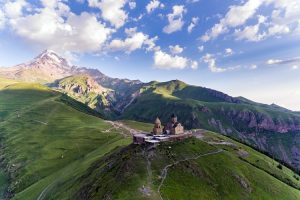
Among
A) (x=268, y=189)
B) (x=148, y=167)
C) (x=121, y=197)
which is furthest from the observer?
(x=268, y=189)

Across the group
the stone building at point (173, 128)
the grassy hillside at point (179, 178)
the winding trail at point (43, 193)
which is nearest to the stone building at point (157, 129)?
the stone building at point (173, 128)

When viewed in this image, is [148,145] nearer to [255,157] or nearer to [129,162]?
[129,162]

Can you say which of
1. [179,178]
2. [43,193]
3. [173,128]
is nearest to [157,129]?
[173,128]

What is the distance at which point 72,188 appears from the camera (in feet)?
487

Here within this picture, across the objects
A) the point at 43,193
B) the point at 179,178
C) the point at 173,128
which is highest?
the point at 173,128

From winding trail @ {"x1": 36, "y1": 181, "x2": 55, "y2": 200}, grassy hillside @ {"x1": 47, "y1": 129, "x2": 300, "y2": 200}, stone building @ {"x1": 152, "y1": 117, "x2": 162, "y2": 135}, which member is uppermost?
stone building @ {"x1": 152, "y1": 117, "x2": 162, "y2": 135}

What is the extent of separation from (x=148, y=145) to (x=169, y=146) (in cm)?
920

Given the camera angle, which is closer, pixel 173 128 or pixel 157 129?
pixel 173 128

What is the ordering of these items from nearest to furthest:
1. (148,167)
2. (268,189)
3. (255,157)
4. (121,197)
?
(121,197) < (148,167) < (268,189) < (255,157)

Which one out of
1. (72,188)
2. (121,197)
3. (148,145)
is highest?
(148,145)

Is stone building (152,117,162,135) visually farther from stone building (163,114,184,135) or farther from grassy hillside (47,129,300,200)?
grassy hillside (47,129,300,200)

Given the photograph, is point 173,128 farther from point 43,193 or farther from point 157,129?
point 43,193

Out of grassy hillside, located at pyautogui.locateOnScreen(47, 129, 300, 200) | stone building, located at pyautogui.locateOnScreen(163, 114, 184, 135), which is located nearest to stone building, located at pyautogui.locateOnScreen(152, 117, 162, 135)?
stone building, located at pyautogui.locateOnScreen(163, 114, 184, 135)

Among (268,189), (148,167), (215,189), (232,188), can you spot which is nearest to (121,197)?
(148,167)
